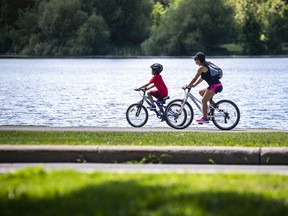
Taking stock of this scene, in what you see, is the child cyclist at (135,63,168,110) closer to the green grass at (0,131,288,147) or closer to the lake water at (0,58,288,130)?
the green grass at (0,131,288,147)

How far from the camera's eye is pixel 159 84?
58.5ft

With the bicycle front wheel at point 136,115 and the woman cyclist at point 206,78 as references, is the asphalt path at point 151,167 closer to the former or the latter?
the woman cyclist at point 206,78

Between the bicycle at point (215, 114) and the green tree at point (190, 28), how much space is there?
8523 cm

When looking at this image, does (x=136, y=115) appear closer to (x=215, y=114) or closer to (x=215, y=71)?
(x=215, y=114)

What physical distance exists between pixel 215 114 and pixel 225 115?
24 centimetres

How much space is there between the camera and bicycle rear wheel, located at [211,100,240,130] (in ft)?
56.9

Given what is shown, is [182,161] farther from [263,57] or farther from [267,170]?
[263,57]

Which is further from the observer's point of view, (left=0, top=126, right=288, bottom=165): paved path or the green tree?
the green tree

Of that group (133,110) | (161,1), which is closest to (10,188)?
(133,110)

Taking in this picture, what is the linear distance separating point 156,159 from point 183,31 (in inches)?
3698

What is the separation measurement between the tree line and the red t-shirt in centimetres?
8509

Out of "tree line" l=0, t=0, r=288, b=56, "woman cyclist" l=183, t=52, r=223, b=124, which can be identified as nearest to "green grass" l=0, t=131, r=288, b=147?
"woman cyclist" l=183, t=52, r=223, b=124

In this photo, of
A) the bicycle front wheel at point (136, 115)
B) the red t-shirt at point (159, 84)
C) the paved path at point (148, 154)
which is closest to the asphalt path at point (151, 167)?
the paved path at point (148, 154)

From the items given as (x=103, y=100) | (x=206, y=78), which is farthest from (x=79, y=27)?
(x=206, y=78)
